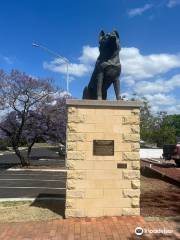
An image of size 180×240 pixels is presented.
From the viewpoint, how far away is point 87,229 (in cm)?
789

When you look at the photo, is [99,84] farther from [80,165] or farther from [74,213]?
[74,213]

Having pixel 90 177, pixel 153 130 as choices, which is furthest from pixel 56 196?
pixel 153 130

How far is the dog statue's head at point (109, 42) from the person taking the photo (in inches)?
372

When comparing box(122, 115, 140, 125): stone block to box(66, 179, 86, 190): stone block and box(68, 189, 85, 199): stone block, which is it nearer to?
box(66, 179, 86, 190): stone block

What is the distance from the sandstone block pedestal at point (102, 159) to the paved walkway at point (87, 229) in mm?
367

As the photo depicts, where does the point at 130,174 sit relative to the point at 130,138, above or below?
below

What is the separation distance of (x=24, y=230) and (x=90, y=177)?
6.78 feet

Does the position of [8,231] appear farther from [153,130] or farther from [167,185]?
[153,130]

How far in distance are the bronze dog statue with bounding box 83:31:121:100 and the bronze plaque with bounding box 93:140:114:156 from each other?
1.08 meters

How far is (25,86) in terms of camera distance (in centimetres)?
2302

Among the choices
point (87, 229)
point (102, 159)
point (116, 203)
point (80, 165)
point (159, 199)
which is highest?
point (102, 159)

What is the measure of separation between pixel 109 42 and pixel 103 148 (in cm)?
259

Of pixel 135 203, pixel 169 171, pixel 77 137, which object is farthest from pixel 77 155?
pixel 169 171

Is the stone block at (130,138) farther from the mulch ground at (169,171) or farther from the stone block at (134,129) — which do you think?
the mulch ground at (169,171)
